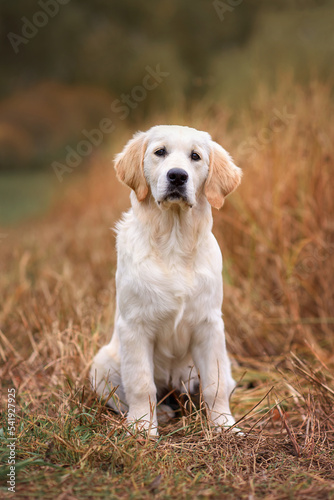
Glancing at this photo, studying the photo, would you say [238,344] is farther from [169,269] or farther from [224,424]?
[169,269]

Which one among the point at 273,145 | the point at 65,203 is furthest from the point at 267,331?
the point at 65,203

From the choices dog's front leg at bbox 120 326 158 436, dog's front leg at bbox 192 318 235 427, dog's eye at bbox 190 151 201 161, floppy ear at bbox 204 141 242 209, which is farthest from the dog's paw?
dog's eye at bbox 190 151 201 161

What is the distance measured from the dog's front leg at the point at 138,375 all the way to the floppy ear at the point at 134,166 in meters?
0.62

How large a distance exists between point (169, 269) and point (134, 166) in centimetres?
50

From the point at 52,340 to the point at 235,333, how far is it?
129 centimetres

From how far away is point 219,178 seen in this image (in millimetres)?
2553

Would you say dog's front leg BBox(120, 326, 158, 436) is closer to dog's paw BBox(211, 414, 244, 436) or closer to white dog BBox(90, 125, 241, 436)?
white dog BBox(90, 125, 241, 436)

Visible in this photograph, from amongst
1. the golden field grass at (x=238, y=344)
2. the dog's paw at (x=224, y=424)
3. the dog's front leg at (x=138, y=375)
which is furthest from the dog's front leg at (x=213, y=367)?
the dog's front leg at (x=138, y=375)

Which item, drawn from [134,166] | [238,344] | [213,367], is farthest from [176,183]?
[238,344]

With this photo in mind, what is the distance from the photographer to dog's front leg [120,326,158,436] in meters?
2.52

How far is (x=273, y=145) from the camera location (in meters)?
4.42

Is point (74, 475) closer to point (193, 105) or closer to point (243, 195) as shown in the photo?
point (243, 195)

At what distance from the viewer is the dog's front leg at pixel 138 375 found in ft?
8.25

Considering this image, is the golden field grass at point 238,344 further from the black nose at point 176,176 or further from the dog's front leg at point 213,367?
the black nose at point 176,176
